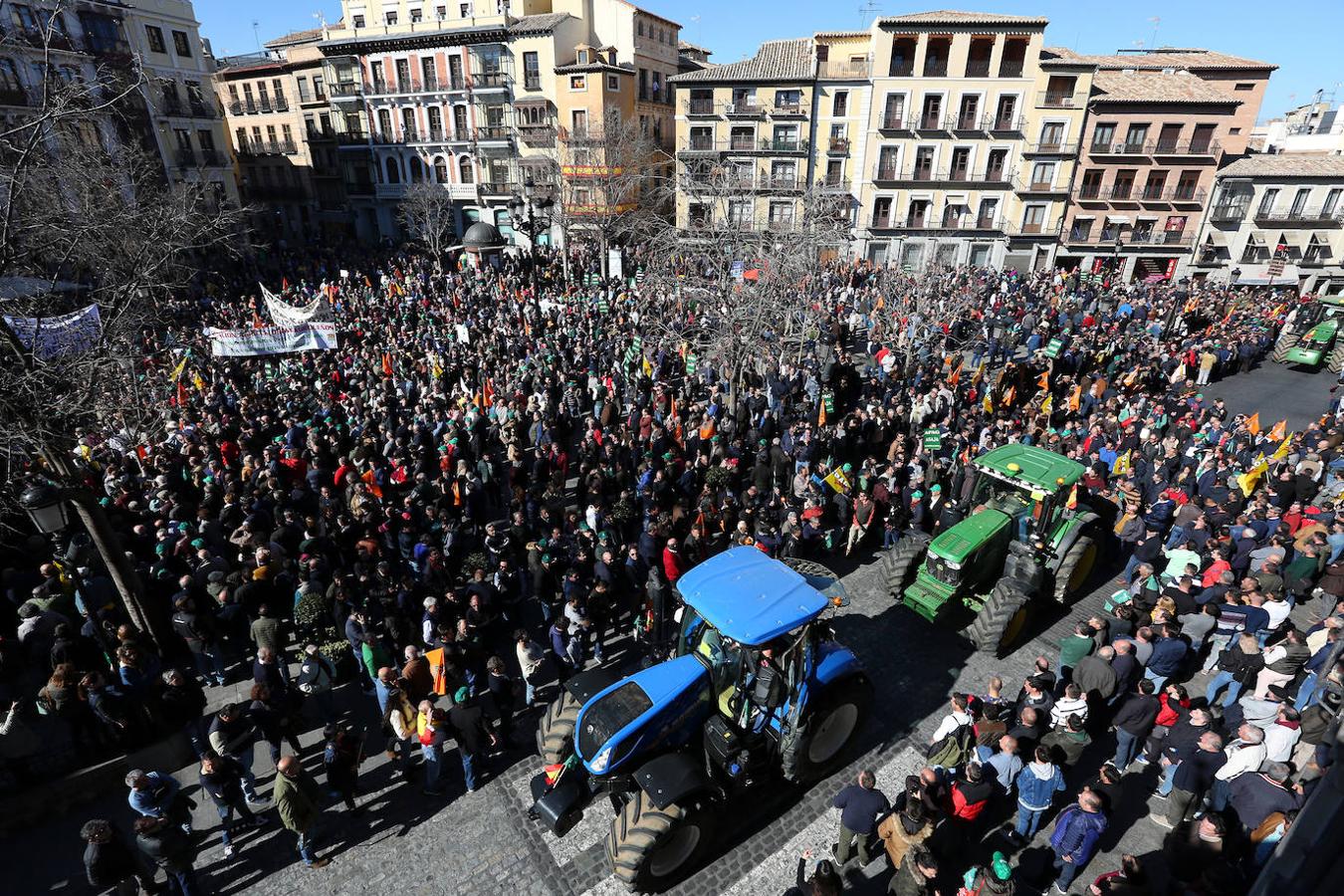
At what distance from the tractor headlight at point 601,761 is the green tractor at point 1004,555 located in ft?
17.0

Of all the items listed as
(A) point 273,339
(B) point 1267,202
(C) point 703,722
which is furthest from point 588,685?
(B) point 1267,202

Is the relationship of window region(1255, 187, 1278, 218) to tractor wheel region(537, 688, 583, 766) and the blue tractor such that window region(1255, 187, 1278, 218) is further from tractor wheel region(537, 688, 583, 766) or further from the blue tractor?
tractor wheel region(537, 688, 583, 766)

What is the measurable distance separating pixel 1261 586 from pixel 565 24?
43801 mm

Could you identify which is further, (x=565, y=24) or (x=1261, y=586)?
(x=565, y=24)

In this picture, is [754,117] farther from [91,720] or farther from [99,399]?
[91,720]

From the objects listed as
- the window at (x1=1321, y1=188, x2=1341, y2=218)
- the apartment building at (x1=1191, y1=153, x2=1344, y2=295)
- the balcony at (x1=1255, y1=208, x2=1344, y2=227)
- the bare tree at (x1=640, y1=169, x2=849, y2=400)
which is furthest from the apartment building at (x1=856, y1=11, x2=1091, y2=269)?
the bare tree at (x1=640, y1=169, x2=849, y2=400)

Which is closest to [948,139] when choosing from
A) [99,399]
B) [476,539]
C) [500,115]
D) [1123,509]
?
[500,115]

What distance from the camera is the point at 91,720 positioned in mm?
7410

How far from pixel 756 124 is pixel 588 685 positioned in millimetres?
37700

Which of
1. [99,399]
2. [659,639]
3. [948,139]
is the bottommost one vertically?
[659,639]

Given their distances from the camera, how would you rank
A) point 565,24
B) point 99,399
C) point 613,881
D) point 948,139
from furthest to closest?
point 565,24 < point 948,139 < point 99,399 < point 613,881

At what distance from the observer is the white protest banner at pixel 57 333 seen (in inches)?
303

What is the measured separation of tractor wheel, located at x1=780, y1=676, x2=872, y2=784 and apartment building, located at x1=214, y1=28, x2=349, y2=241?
5075cm

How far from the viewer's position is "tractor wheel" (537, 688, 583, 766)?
6.83 meters
